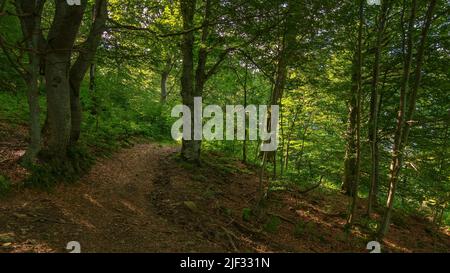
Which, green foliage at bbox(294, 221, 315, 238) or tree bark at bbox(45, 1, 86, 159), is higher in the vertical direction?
tree bark at bbox(45, 1, 86, 159)

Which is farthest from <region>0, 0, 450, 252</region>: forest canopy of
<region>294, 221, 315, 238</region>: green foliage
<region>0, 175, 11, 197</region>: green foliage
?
<region>294, 221, 315, 238</region>: green foliage

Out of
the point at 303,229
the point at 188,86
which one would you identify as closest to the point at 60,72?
the point at 188,86

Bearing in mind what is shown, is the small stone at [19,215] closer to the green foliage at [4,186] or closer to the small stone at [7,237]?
the small stone at [7,237]

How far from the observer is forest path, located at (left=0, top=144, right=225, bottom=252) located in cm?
546

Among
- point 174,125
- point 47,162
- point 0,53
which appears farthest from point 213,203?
point 174,125

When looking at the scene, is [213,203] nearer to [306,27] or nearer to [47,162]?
[47,162]

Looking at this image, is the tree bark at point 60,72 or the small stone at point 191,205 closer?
the tree bark at point 60,72

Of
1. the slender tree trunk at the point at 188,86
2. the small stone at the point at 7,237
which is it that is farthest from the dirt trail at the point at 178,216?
the slender tree trunk at the point at 188,86

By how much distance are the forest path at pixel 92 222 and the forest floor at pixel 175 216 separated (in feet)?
0.06

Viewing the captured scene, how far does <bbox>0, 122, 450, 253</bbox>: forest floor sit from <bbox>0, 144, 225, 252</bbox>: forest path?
0.02m

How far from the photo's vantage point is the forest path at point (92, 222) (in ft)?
17.9

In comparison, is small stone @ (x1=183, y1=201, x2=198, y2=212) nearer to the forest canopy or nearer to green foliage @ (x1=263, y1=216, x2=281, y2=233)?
the forest canopy

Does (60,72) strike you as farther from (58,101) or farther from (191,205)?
(191,205)
